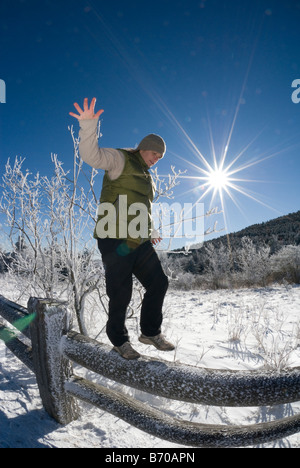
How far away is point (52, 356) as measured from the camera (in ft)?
5.64

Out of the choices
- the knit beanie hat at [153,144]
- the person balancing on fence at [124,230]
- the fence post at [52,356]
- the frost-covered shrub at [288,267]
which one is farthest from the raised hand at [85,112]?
the frost-covered shrub at [288,267]

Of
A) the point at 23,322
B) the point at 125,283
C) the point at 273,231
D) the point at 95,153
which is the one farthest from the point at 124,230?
the point at 273,231

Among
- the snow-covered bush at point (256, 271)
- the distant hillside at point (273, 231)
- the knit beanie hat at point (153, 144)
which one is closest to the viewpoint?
the knit beanie hat at point (153, 144)

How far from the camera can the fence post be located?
1.70m

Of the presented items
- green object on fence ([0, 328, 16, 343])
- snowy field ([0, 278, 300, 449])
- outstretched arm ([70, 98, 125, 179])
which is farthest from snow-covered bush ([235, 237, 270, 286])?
outstretched arm ([70, 98, 125, 179])

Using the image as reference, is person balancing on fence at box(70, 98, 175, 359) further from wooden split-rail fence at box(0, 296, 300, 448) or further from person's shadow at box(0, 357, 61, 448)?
person's shadow at box(0, 357, 61, 448)

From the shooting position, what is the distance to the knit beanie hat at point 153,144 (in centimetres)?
185

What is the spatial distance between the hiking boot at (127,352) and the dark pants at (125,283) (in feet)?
0.10

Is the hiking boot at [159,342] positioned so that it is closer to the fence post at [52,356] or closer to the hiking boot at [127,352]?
the hiking boot at [127,352]

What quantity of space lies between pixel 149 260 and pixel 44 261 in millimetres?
2436

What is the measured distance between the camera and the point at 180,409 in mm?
2375

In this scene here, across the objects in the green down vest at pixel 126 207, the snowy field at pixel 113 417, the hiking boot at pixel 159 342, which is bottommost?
the snowy field at pixel 113 417

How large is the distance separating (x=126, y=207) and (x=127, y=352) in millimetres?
938

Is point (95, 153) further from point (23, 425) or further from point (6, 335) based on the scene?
point (6, 335)
